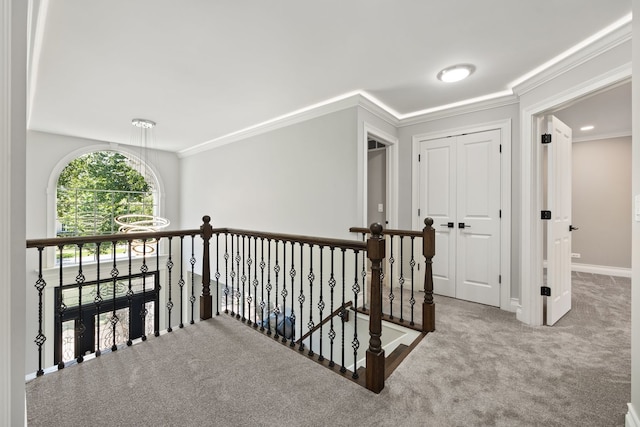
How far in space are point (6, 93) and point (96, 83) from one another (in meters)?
2.70

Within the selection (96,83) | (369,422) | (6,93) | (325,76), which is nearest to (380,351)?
(369,422)

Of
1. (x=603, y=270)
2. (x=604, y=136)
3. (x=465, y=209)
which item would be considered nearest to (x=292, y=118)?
(x=465, y=209)

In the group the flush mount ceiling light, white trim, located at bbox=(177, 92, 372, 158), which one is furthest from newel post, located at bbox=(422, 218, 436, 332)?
white trim, located at bbox=(177, 92, 372, 158)

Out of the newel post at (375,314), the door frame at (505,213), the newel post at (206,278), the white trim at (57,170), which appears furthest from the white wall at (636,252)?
the white trim at (57,170)

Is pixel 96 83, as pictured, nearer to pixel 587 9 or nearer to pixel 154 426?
pixel 154 426

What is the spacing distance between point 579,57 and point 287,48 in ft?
7.91

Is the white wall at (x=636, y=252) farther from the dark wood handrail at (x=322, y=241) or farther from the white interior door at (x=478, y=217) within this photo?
the white interior door at (x=478, y=217)

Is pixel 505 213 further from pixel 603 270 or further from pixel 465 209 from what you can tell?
pixel 603 270

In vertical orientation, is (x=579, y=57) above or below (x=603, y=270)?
above

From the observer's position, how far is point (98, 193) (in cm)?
543

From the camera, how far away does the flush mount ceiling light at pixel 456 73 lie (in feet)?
8.15

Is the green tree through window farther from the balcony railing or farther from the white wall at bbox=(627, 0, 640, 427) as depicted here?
the white wall at bbox=(627, 0, 640, 427)

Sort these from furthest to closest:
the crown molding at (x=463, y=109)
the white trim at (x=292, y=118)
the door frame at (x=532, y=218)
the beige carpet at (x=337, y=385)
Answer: the white trim at (x=292, y=118) < the crown molding at (x=463, y=109) < the door frame at (x=532, y=218) < the beige carpet at (x=337, y=385)

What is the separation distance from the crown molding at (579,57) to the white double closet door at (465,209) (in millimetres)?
592
